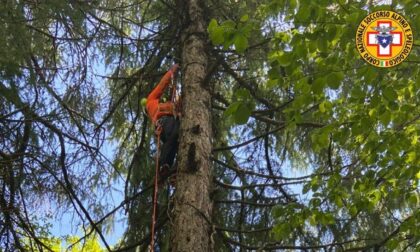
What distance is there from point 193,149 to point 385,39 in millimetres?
1640

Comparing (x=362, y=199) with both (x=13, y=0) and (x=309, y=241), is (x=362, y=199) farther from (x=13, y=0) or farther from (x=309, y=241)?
(x=13, y=0)

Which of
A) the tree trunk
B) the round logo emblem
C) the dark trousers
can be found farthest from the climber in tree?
the round logo emblem

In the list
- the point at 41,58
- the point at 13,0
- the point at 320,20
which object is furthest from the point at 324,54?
the point at 41,58

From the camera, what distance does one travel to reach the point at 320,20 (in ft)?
10.3

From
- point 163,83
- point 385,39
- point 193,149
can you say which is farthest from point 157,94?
point 385,39

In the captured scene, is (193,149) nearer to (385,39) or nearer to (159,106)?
(159,106)

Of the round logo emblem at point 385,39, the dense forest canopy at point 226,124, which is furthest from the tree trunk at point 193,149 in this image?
the round logo emblem at point 385,39

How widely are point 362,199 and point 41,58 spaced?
3655mm

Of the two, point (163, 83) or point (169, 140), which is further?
point (163, 83)

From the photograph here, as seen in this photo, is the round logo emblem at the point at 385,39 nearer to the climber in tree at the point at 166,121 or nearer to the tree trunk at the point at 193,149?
the tree trunk at the point at 193,149

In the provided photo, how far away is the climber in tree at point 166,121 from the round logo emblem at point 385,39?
1977mm

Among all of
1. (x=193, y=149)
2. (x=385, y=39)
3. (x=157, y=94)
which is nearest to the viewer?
(x=385, y=39)

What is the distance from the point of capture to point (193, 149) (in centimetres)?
425

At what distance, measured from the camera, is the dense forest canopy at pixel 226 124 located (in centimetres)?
343
